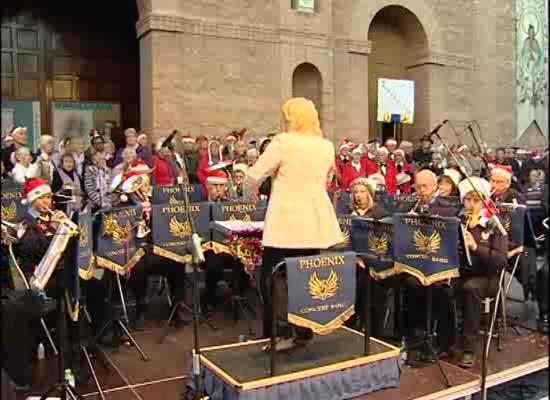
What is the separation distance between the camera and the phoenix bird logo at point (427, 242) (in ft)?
11.8

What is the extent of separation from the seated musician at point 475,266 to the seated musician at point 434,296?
13 centimetres

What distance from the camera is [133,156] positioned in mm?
5262

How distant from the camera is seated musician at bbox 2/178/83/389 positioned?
2451 mm

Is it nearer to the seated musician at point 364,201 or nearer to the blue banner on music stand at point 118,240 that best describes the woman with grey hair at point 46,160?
the blue banner on music stand at point 118,240

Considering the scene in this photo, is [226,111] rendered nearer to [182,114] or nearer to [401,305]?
[182,114]

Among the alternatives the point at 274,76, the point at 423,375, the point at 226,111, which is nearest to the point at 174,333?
the point at 423,375

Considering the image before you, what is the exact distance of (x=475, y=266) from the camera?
385cm

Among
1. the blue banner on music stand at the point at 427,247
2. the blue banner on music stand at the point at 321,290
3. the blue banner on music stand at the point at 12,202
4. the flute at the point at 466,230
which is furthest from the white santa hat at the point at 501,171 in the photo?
the blue banner on music stand at the point at 12,202

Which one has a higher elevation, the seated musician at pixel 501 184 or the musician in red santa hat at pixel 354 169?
the musician in red santa hat at pixel 354 169

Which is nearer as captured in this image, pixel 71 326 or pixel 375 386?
pixel 375 386

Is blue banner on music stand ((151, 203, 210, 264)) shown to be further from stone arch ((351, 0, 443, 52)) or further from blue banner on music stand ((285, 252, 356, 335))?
stone arch ((351, 0, 443, 52))

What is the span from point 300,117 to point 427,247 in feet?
3.94

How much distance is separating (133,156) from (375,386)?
3.02 m

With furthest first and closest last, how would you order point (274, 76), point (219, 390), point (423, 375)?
point (274, 76) → point (423, 375) → point (219, 390)
